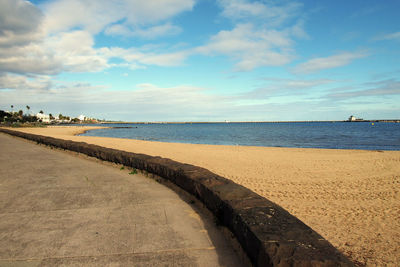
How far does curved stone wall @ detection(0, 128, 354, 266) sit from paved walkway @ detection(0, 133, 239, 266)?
29 cm

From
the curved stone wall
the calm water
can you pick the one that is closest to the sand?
the curved stone wall

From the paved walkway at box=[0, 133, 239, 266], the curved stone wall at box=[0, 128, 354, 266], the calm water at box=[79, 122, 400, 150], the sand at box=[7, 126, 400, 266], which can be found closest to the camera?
the curved stone wall at box=[0, 128, 354, 266]

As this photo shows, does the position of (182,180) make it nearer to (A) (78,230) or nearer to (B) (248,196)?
(B) (248,196)

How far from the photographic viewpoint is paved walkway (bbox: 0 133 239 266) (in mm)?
2701

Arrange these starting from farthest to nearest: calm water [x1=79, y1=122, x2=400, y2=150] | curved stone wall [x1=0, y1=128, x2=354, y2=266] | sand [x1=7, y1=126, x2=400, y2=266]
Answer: calm water [x1=79, y1=122, x2=400, y2=150], sand [x1=7, y1=126, x2=400, y2=266], curved stone wall [x1=0, y1=128, x2=354, y2=266]

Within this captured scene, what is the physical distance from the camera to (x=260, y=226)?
104 inches

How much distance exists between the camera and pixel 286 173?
10508 millimetres

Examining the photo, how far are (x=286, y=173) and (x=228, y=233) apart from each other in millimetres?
7875

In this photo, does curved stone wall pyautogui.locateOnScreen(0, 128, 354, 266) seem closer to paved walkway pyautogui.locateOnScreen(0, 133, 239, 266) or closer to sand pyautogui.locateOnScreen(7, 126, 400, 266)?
paved walkway pyautogui.locateOnScreen(0, 133, 239, 266)

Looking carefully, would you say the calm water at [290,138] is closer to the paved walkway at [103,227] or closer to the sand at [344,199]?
the sand at [344,199]

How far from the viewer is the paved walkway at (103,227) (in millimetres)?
2701

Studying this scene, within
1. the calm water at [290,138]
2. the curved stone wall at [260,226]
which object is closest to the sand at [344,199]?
the curved stone wall at [260,226]

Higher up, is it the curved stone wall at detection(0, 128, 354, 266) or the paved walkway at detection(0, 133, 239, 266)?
the curved stone wall at detection(0, 128, 354, 266)

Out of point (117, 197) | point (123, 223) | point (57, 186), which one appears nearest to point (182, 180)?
point (117, 197)
